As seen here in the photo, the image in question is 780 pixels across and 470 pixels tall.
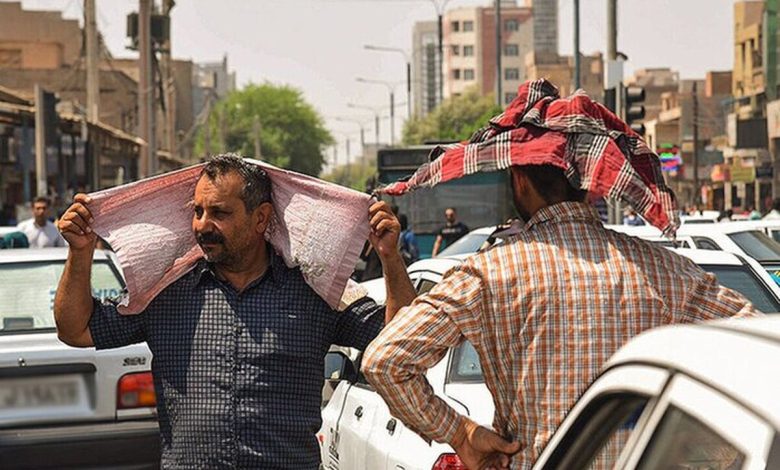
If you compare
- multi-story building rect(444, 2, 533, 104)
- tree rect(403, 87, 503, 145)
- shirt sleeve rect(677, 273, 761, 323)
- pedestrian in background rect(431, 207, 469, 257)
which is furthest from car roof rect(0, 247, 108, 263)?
multi-story building rect(444, 2, 533, 104)

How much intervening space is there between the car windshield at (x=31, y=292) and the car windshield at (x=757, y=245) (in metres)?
6.55

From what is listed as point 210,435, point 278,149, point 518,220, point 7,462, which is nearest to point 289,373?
point 210,435

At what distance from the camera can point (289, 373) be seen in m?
4.45

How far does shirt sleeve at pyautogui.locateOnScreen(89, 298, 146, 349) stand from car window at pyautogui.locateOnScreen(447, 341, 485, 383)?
5.53 feet

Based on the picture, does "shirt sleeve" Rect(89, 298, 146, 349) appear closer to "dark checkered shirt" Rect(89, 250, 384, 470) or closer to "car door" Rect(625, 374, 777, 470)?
"dark checkered shirt" Rect(89, 250, 384, 470)

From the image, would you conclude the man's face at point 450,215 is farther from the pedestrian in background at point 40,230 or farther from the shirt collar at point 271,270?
the shirt collar at point 271,270

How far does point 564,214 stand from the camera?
12.5ft

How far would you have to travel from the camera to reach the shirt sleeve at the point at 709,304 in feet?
12.3

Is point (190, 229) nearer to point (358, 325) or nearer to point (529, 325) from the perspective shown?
point (358, 325)

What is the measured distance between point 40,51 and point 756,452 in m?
95.7

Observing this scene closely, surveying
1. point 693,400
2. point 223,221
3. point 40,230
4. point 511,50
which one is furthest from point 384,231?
point 511,50

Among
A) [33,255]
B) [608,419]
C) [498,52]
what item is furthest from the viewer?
[498,52]

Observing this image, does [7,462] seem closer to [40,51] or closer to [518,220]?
[518,220]

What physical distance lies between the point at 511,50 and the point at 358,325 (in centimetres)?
17919
